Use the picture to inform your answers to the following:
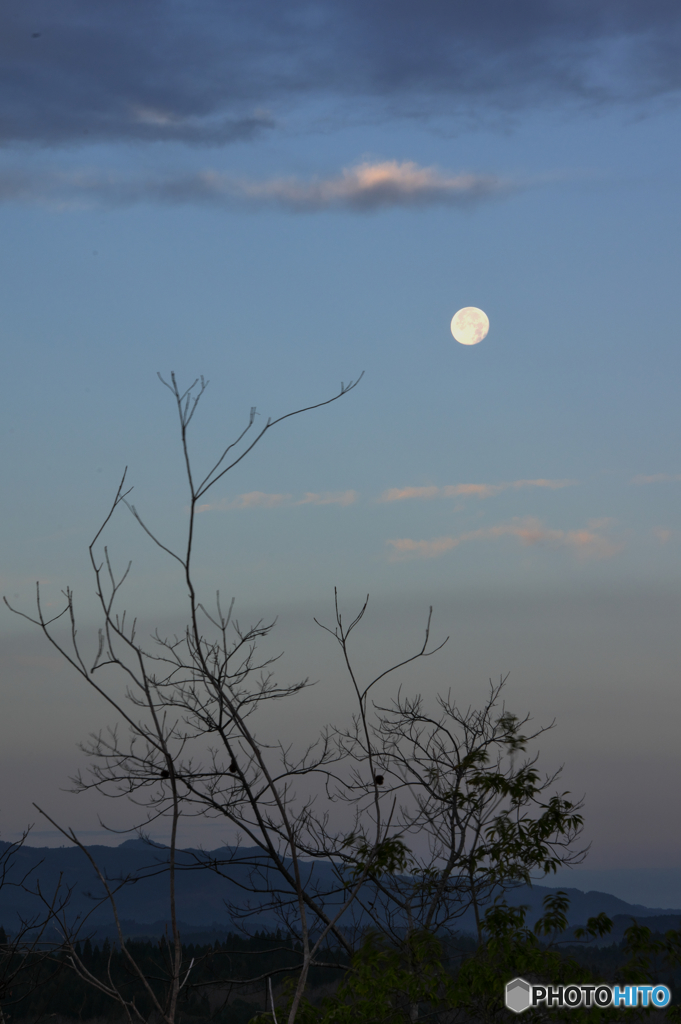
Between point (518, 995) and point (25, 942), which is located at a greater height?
point (25, 942)

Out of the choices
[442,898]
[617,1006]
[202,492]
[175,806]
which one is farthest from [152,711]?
[442,898]

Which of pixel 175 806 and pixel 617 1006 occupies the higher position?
pixel 175 806

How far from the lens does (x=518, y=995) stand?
1098 centimetres

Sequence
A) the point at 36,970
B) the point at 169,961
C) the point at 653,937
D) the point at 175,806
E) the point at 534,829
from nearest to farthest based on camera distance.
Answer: the point at 175,806 → the point at 169,961 → the point at 36,970 → the point at 653,937 → the point at 534,829

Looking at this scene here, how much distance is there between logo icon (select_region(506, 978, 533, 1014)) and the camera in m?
10.8

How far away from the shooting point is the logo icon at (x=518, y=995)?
10820 mm

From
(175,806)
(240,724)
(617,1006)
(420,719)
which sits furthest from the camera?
(420,719)

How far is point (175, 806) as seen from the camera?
4219mm

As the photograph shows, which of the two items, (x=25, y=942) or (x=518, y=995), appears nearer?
(x=25, y=942)

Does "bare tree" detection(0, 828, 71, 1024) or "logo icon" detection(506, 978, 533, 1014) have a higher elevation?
"bare tree" detection(0, 828, 71, 1024)

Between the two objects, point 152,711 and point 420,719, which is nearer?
point 152,711

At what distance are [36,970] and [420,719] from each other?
9.99 meters

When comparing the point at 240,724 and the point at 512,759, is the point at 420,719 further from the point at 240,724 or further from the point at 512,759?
the point at 240,724

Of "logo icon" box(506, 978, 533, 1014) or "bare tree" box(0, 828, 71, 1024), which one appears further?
"logo icon" box(506, 978, 533, 1014)
